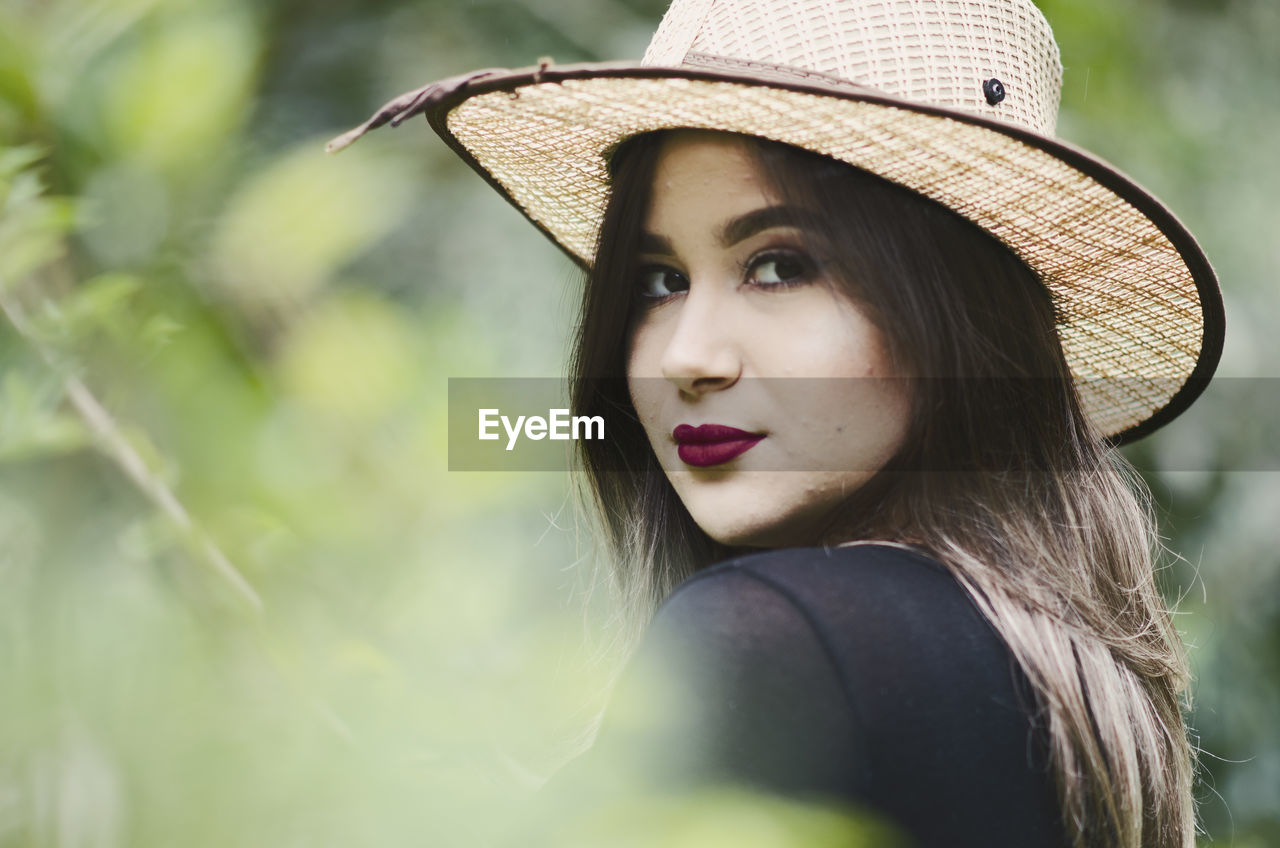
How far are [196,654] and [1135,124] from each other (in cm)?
229

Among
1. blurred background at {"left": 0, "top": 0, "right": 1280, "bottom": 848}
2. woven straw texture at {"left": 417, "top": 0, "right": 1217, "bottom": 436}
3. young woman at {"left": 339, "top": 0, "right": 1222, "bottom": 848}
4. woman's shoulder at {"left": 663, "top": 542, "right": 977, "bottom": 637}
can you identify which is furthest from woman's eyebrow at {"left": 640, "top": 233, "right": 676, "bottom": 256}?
blurred background at {"left": 0, "top": 0, "right": 1280, "bottom": 848}

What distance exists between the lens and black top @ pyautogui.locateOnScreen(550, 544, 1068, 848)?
2.66 ft

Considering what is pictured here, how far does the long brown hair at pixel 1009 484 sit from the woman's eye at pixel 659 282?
1.0 inches

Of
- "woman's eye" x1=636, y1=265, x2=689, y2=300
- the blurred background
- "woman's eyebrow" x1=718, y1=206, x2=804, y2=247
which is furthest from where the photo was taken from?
"woman's eye" x1=636, y1=265, x2=689, y2=300

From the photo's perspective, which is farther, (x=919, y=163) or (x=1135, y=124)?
(x=1135, y=124)

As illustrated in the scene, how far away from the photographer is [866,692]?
2.76 ft

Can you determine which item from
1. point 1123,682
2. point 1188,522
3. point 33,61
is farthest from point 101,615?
point 1188,522

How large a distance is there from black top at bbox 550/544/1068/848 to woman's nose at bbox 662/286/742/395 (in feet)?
0.76

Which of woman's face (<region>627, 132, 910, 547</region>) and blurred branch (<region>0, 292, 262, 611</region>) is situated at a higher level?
blurred branch (<region>0, 292, 262, 611</region>)

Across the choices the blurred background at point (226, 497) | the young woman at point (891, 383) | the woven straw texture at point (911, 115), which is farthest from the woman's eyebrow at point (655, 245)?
the blurred background at point (226, 497)

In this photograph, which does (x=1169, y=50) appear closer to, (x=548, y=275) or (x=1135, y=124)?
(x=1135, y=124)

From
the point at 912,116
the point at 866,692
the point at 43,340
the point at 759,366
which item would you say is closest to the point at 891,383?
the point at 759,366

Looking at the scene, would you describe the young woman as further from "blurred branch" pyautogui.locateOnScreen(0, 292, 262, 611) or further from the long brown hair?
"blurred branch" pyautogui.locateOnScreen(0, 292, 262, 611)

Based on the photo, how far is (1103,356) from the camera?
142 cm
